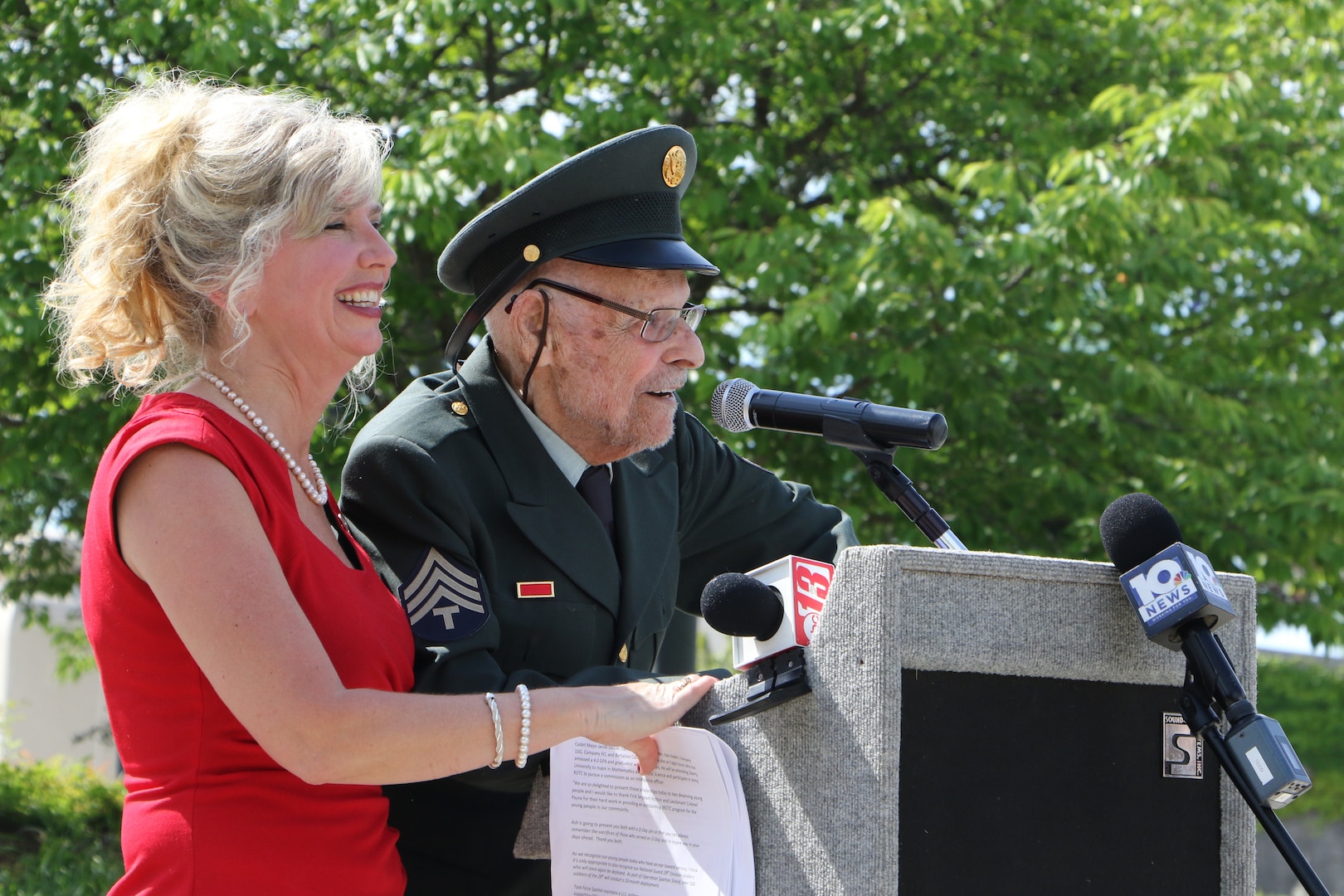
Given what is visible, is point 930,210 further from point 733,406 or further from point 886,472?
point 886,472

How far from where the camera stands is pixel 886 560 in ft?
4.83

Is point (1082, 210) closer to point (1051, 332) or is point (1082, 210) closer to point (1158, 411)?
point (1051, 332)

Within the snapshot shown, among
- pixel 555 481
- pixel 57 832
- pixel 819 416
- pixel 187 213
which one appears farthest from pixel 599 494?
pixel 57 832

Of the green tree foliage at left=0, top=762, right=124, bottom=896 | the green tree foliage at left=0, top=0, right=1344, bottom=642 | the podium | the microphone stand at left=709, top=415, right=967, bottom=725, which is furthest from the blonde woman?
the green tree foliage at left=0, top=762, right=124, bottom=896

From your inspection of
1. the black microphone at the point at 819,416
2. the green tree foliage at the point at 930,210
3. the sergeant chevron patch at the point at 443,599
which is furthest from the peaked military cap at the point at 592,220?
the green tree foliage at the point at 930,210

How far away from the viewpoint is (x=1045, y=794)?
5.12ft

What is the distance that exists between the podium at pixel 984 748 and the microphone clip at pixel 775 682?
2 cm

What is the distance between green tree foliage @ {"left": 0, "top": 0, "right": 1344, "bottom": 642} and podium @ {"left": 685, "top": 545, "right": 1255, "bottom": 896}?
358cm

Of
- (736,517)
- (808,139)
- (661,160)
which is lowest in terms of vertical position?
(736,517)

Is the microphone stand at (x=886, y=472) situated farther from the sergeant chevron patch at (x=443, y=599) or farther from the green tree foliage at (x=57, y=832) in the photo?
the green tree foliage at (x=57, y=832)

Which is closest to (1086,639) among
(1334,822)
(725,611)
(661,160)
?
(725,611)

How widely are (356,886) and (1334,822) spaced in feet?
44.3

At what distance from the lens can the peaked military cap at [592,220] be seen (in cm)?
229

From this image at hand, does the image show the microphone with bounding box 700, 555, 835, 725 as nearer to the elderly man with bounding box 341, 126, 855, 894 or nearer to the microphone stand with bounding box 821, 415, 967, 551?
the elderly man with bounding box 341, 126, 855, 894
